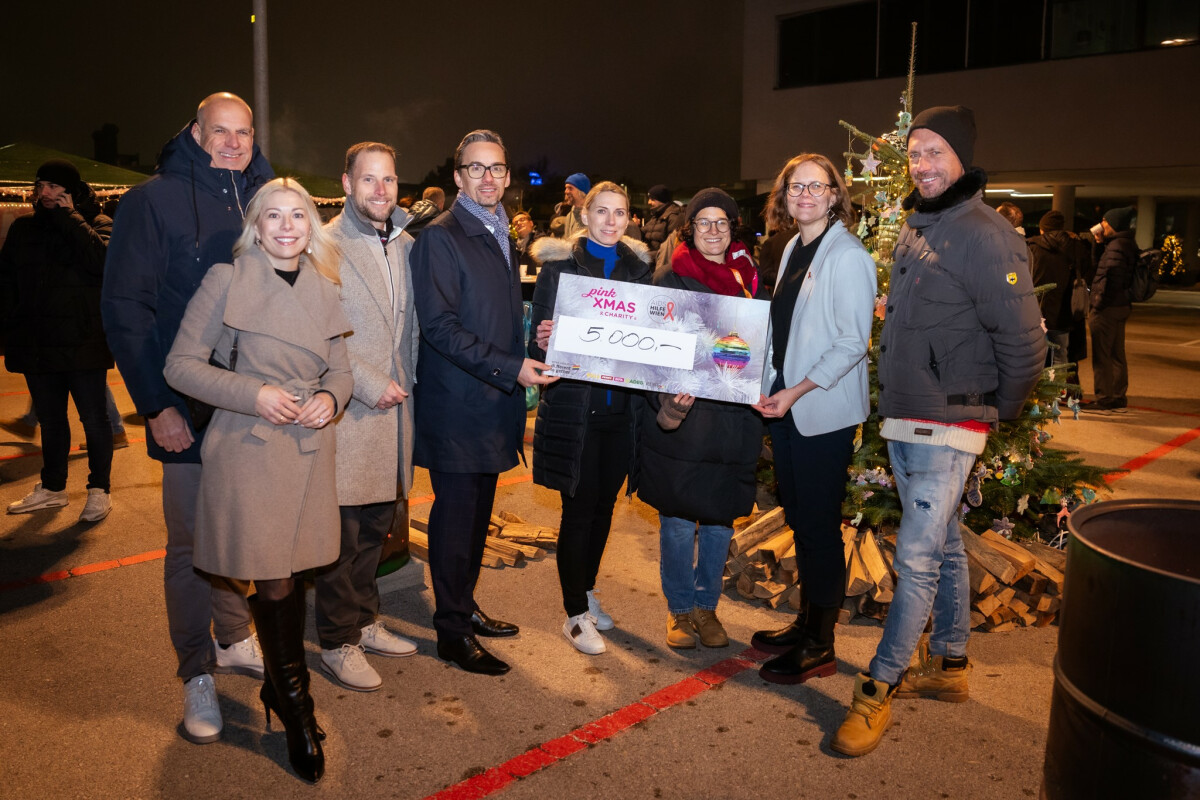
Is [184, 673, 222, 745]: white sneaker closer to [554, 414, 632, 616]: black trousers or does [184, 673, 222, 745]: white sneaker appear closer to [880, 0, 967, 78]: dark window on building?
[554, 414, 632, 616]: black trousers

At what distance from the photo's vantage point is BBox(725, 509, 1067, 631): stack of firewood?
15.4ft

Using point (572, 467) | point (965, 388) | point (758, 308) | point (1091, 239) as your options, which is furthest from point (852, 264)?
point (1091, 239)

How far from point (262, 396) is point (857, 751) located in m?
2.46

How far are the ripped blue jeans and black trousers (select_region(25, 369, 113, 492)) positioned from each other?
5.18 m

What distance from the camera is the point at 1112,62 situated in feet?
69.9

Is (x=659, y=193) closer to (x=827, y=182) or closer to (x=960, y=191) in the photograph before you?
(x=827, y=182)

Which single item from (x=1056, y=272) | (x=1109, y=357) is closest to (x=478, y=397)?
(x=1056, y=272)

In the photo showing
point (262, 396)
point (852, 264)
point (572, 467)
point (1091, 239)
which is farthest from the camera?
point (1091, 239)

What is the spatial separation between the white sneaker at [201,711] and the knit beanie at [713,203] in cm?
273

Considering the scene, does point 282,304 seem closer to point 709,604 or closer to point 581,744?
point 581,744

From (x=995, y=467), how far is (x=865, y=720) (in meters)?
2.27

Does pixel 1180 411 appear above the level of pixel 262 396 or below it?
below

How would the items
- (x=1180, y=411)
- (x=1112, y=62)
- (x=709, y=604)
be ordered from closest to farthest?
(x=709, y=604) < (x=1180, y=411) < (x=1112, y=62)

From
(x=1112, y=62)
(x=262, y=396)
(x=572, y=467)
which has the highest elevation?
(x=1112, y=62)
